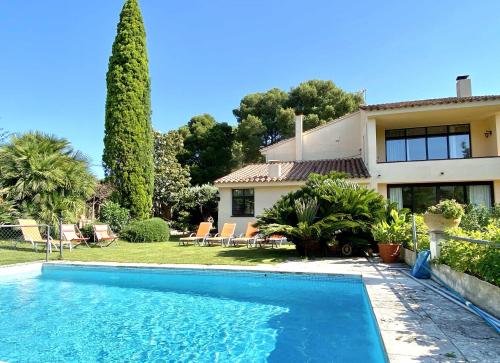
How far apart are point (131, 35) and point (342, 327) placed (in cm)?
2171

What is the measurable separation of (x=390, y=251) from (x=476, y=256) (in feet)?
17.4

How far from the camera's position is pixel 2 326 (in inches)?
252

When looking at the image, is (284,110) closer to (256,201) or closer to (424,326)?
(256,201)

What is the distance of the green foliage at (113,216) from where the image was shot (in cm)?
1961

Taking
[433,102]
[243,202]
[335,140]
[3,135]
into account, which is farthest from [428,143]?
[3,135]

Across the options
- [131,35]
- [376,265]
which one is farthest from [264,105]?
[376,265]

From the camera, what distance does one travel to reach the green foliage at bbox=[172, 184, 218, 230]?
79.5ft

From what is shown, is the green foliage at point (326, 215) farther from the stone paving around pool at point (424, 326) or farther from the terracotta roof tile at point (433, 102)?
the terracotta roof tile at point (433, 102)

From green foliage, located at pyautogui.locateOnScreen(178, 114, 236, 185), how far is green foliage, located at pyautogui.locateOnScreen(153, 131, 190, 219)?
295 inches

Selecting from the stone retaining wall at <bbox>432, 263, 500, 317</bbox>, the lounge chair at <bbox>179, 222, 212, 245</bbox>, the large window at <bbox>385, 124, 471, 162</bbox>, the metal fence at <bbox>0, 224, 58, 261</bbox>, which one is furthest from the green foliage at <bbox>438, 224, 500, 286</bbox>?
the large window at <bbox>385, 124, 471, 162</bbox>

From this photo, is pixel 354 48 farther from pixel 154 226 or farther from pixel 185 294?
pixel 185 294

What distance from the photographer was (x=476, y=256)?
568cm

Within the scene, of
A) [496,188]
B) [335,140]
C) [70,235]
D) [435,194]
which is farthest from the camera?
[335,140]

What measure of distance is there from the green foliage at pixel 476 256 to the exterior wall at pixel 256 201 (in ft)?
41.5
